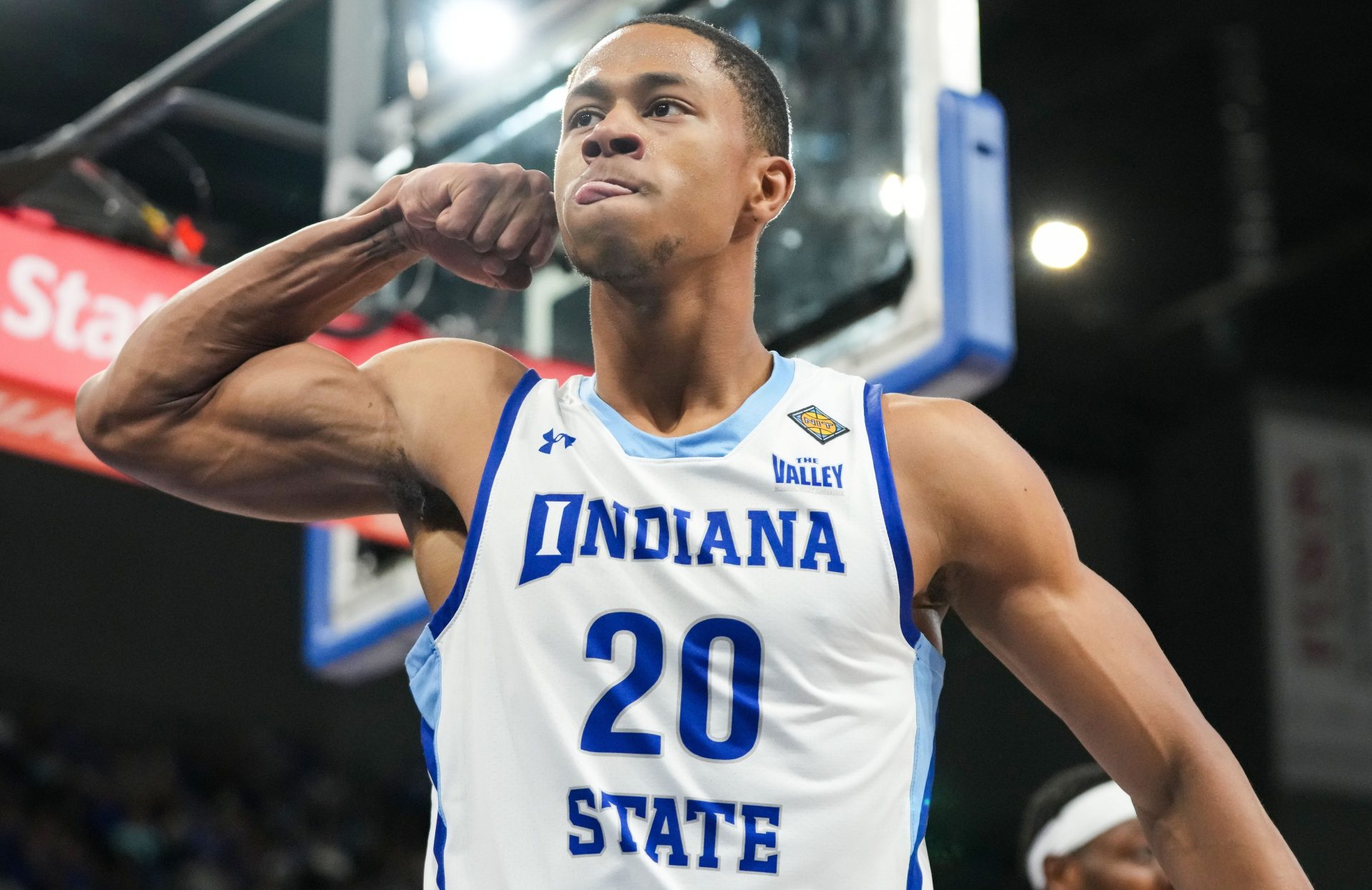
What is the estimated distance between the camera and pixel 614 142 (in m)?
2.18

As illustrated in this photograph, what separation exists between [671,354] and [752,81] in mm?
425

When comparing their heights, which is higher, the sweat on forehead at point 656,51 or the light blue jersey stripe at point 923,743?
the sweat on forehead at point 656,51

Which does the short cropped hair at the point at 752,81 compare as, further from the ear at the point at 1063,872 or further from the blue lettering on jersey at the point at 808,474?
the ear at the point at 1063,872

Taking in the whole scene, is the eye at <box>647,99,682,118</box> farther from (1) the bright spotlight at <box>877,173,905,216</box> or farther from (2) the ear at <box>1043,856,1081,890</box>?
(2) the ear at <box>1043,856,1081,890</box>

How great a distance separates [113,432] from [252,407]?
0.20 m

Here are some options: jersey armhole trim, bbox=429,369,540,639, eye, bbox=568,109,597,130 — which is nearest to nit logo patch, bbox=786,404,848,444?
jersey armhole trim, bbox=429,369,540,639

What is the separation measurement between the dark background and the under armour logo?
5.63 meters

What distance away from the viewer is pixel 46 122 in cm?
791

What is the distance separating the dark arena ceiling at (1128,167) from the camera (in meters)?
7.77

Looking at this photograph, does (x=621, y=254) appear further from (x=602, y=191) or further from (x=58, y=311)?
(x=58, y=311)

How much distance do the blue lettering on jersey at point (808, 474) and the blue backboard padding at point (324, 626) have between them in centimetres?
336

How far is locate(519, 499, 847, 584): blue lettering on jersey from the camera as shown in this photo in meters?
2.03

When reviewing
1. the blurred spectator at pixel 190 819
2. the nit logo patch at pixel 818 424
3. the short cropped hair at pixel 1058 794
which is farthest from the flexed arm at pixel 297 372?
the blurred spectator at pixel 190 819

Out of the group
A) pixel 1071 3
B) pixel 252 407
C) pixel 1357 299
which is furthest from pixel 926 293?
pixel 1357 299
